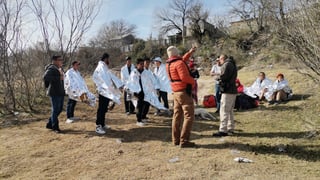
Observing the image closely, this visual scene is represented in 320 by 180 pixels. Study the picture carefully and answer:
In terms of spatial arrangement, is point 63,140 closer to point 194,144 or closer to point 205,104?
point 194,144

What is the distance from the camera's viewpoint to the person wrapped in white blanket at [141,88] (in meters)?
6.74

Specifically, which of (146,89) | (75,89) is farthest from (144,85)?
Result: (75,89)

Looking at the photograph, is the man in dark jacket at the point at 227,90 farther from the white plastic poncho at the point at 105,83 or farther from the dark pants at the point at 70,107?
the dark pants at the point at 70,107

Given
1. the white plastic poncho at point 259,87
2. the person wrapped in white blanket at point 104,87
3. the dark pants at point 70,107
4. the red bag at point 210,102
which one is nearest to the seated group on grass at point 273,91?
the white plastic poncho at point 259,87

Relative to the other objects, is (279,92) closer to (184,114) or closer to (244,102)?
(244,102)

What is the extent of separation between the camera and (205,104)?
31.1 ft

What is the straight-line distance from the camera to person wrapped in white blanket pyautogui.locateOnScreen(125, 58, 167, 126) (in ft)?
22.1

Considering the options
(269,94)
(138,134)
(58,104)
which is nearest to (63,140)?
(58,104)

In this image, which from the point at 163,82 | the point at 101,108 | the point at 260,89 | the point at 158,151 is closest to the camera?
the point at 158,151

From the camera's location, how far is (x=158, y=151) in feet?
17.4

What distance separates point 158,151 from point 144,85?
6.58 ft

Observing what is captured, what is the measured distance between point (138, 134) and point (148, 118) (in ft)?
4.65

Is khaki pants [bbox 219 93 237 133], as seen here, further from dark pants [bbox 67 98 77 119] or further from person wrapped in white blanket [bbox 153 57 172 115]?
dark pants [bbox 67 98 77 119]

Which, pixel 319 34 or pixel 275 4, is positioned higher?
pixel 275 4
